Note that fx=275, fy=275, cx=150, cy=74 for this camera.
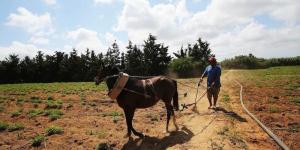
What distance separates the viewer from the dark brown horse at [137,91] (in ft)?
30.0

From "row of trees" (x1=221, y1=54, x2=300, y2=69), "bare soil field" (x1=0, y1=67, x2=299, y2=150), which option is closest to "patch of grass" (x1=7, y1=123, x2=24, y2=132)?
"bare soil field" (x1=0, y1=67, x2=299, y2=150)

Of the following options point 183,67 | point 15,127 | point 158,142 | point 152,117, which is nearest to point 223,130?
point 158,142

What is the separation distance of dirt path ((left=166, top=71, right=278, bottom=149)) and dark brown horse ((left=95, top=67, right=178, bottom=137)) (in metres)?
1.22

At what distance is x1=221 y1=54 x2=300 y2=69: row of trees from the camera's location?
212 feet

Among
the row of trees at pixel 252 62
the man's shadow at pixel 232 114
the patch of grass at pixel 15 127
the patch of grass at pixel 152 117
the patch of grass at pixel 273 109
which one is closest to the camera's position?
the man's shadow at pixel 232 114

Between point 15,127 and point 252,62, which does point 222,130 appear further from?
point 252,62

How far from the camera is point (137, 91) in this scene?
371 inches

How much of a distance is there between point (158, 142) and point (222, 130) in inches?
89.3

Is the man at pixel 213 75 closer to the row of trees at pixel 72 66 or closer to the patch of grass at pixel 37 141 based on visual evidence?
the patch of grass at pixel 37 141

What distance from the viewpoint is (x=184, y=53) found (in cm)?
7744

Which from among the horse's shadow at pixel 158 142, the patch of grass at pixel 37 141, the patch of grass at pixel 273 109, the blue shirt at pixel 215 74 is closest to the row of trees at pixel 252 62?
the patch of grass at pixel 273 109

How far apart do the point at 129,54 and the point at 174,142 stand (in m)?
60.2

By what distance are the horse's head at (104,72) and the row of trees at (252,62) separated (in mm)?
59108

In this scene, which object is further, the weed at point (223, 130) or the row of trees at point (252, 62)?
the row of trees at point (252, 62)
